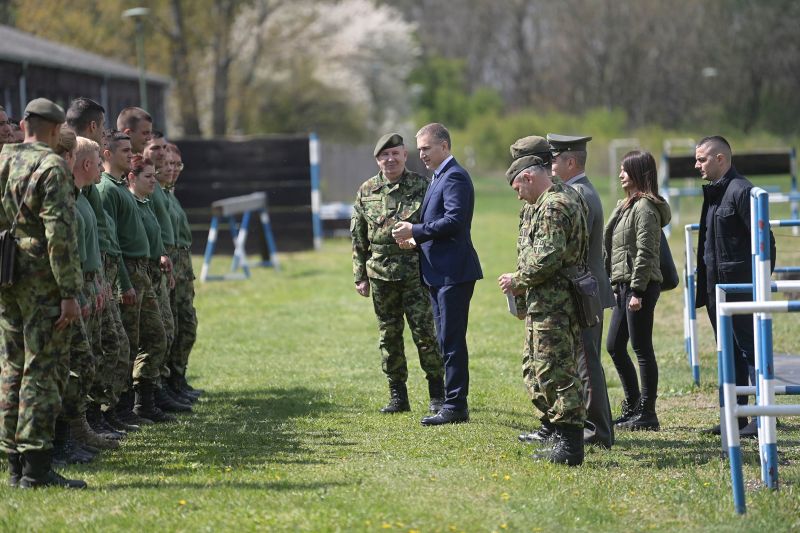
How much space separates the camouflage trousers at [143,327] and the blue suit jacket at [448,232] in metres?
2.12

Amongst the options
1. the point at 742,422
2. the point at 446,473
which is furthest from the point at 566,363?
the point at 742,422

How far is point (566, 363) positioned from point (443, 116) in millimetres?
72239

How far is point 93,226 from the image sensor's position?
7.71 meters

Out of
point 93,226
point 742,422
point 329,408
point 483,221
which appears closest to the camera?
point 93,226

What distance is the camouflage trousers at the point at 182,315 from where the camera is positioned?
1035 centimetres

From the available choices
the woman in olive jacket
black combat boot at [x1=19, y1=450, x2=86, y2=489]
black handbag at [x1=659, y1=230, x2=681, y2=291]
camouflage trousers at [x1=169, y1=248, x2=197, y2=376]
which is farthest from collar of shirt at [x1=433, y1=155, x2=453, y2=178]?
black combat boot at [x1=19, y1=450, x2=86, y2=489]

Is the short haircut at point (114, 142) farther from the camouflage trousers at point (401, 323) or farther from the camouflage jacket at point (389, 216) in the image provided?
the camouflage trousers at point (401, 323)

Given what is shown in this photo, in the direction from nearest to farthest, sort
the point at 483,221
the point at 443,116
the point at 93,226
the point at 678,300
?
the point at 93,226 < the point at 678,300 < the point at 483,221 < the point at 443,116

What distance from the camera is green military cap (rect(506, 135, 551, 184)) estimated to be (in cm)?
748

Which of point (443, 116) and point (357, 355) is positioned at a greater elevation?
point (443, 116)

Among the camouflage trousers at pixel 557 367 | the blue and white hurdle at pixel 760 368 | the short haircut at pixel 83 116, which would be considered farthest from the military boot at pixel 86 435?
the blue and white hurdle at pixel 760 368

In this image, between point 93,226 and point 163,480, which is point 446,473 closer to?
point 163,480

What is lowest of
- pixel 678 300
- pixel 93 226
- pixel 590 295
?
pixel 678 300

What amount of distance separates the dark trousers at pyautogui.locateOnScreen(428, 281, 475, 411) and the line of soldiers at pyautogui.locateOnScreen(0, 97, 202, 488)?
7.37 feet
